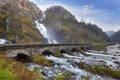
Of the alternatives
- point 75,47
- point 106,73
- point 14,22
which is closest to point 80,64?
point 106,73

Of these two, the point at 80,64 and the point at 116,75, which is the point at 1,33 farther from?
the point at 116,75

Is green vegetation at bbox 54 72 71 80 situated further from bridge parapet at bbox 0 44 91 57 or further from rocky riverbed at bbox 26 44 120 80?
bridge parapet at bbox 0 44 91 57

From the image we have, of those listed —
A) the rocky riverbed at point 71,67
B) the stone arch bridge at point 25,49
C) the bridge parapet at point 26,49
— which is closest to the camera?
the rocky riverbed at point 71,67

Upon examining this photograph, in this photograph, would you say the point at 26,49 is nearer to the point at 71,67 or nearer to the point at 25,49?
the point at 25,49

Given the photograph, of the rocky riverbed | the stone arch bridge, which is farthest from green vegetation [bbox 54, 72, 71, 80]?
the stone arch bridge

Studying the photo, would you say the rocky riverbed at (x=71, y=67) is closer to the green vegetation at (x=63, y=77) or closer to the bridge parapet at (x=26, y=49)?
the green vegetation at (x=63, y=77)

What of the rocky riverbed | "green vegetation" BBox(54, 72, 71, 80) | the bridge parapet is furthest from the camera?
the bridge parapet

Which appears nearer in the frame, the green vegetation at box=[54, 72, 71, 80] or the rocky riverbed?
the green vegetation at box=[54, 72, 71, 80]

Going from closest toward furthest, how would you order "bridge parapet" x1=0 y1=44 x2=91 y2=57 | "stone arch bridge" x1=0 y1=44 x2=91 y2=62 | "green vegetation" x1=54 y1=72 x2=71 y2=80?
"green vegetation" x1=54 y1=72 x2=71 y2=80
"bridge parapet" x1=0 y1=44 x2=91 y2=57
"stone arch bridge" x1=0 y1=44 x2=91 y2=62

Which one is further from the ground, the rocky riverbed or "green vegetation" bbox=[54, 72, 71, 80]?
"green vegetation" bbox=[54, 72, 71, 80]

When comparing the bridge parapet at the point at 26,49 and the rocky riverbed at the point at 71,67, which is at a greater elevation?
the bridge parapet at the point at 26,49

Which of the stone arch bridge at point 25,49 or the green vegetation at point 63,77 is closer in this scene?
the green vegetation at point 63,77

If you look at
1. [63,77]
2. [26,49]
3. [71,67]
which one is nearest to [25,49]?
[26,49]

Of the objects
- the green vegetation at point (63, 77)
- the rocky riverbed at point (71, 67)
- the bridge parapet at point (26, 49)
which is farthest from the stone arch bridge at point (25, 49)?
the green vegetation at point (63, 77)
